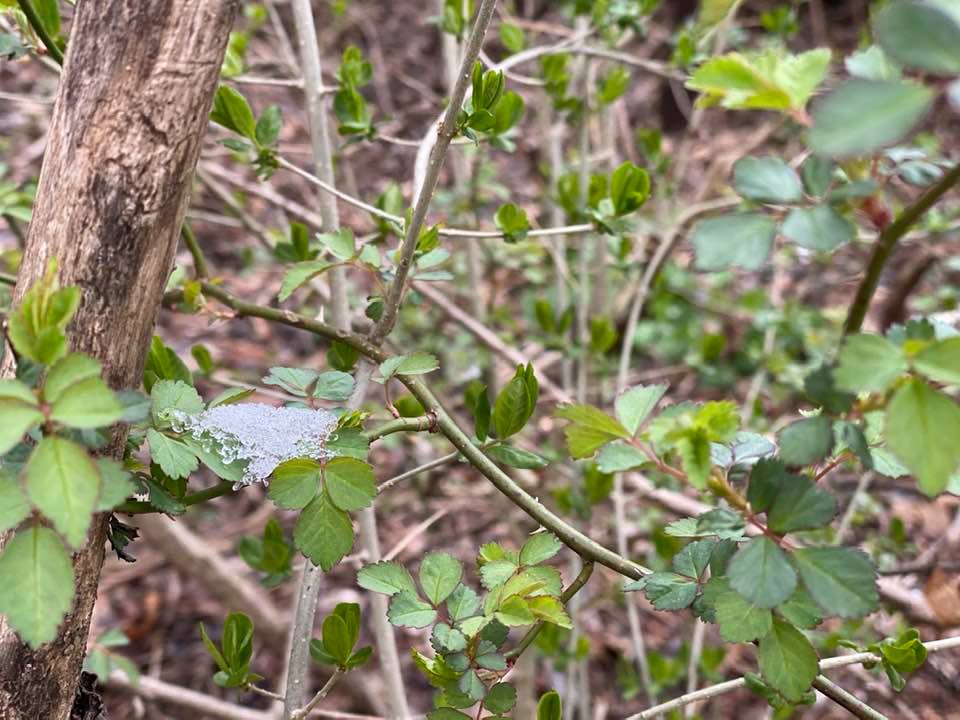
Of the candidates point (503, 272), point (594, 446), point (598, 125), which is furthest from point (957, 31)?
point (503, 272)

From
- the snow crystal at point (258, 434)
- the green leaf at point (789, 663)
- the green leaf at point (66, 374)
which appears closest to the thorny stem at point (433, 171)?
the snow crystal at point (258, 434)

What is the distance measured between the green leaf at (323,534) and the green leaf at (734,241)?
0.37 m

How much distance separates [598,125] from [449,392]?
2.66ft

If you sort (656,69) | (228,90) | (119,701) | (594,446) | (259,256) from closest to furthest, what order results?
1. (594,446)
2. (228,90)
3. (656,69)
4. (119,701)
5. (259,256)

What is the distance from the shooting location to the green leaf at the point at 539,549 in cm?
76

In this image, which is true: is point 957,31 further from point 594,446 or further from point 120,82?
point 120,82

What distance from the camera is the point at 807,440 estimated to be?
0.56 meters

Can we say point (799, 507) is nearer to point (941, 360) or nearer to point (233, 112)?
point (941, 360)

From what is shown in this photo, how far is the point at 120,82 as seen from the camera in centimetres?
67

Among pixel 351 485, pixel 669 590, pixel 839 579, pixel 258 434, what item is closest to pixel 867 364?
pixel 839 579

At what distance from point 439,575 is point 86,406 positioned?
35 centimetres

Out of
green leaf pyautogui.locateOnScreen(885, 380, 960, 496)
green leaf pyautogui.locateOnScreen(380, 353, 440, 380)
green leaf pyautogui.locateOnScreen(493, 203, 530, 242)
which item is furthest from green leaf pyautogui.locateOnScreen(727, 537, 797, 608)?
green leaf pyautogui.locateOnScreen(493, 203, 530, 242)

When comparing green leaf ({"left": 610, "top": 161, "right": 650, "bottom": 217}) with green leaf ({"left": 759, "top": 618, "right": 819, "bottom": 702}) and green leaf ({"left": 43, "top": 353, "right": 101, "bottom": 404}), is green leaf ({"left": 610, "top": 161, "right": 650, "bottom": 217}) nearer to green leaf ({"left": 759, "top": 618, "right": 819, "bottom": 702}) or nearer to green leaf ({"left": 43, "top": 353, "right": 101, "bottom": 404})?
green leaf ({"left": 759, "top": 618, "right": 819, "bottom": 702})

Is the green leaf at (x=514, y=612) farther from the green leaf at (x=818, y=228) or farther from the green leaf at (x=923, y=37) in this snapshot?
the green leaf at (x=923, y=37)
